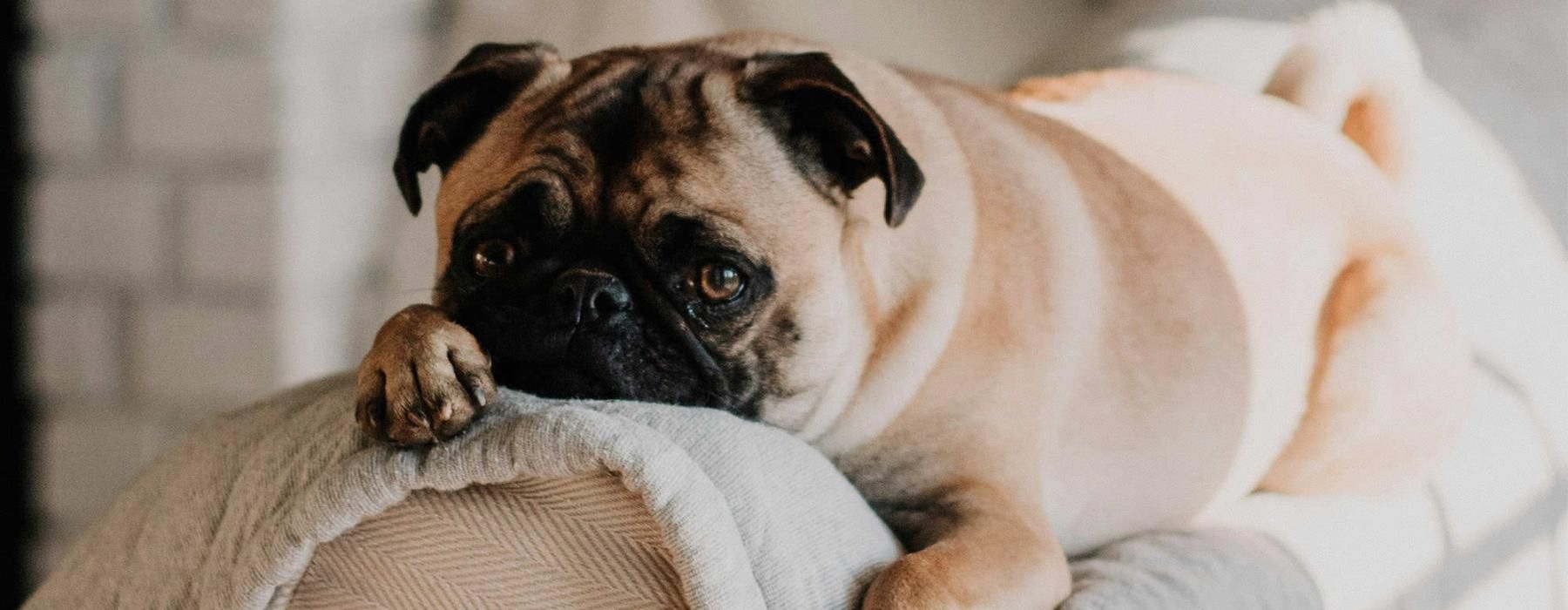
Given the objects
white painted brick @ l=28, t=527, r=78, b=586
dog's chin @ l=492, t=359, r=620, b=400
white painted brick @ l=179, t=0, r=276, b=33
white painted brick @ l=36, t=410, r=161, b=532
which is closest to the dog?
dog's chin @ l=492, t=359, r=620, b=400

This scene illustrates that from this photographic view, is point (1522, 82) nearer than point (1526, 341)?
No

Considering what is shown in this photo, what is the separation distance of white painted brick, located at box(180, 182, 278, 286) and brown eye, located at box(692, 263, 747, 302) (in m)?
1.55

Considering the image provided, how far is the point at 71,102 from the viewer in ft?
8.41

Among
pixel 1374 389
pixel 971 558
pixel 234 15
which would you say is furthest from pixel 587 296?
pixel 234 15

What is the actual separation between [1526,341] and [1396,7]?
63 centimetres

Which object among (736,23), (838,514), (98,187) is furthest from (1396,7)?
(98,187)

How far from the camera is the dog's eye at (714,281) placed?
1271 mm

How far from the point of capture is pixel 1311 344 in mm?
1920

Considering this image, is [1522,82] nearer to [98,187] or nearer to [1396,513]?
[1396,513]

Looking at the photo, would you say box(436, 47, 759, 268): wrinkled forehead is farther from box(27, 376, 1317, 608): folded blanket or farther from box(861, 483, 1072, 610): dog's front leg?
box(861, 483, 1072, 610): dog's front leg

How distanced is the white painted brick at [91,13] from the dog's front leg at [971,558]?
184 centimetres

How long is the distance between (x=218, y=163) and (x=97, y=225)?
0.27 meters

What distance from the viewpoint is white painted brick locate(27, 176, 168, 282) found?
2.60 metres

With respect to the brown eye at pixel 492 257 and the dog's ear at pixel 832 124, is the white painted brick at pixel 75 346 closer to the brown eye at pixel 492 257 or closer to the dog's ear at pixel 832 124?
the brown eye at pixel 492 257
